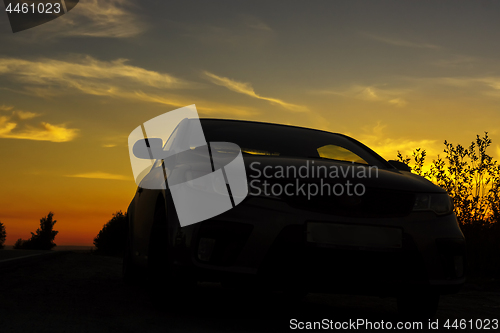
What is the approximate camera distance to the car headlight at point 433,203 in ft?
12.1

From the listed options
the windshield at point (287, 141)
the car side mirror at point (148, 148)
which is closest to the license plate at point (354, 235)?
the windshield at point (287, 141)

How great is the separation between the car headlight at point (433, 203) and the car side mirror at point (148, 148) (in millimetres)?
2079

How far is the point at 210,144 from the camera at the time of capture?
4.37 meters

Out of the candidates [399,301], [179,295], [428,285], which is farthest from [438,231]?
[179,295]

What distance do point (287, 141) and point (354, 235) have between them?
5.24ft

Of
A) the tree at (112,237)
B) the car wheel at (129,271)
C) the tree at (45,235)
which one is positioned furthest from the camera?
Answer: the tree at (45,235)

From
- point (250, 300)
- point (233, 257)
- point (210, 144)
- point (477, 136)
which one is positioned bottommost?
→ point (250, 300)

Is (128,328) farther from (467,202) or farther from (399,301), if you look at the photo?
(467,202)

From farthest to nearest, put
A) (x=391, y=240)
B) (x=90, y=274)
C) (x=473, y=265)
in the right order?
(x=473, y=265)
(x=90, y=274)
(x=391, y=240)

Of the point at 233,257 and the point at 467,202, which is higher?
the point at 467,202

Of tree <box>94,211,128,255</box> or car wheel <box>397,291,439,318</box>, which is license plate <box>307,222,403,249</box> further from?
tree <box>94,211,128,255</box>

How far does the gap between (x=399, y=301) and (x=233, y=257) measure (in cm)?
178

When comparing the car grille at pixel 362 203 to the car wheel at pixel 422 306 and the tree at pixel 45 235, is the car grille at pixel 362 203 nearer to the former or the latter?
the car wheel at pixel 422 306

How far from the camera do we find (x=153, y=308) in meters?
4.14
